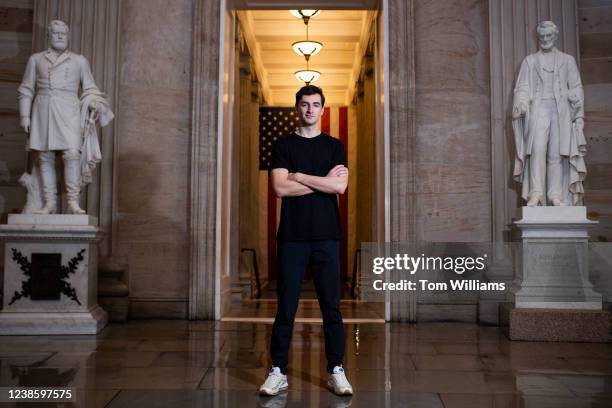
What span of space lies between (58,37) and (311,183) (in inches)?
152

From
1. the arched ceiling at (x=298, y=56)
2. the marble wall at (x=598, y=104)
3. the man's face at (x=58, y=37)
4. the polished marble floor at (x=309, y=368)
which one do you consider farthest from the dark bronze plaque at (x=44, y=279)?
the marble wall at (x=598, y=104)

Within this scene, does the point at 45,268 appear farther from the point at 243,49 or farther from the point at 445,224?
the point at 243,49

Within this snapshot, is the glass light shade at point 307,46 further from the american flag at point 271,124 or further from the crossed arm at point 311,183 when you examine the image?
the crossed arm at point 311,183

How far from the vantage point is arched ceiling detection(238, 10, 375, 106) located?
1136cm

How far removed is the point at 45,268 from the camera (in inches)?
228

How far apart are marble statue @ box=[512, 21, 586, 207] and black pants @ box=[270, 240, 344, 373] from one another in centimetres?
324

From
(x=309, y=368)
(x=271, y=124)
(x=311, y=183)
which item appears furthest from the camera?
(x=271, y=124)

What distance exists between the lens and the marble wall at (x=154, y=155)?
22.9 feet

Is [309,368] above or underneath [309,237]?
underneath

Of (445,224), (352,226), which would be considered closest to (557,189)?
(445,224)

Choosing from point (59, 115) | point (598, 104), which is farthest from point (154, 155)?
point (598, 104)

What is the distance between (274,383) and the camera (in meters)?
3.46

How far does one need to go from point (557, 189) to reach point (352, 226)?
9.01 m

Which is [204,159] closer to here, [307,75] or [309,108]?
[309,108]
